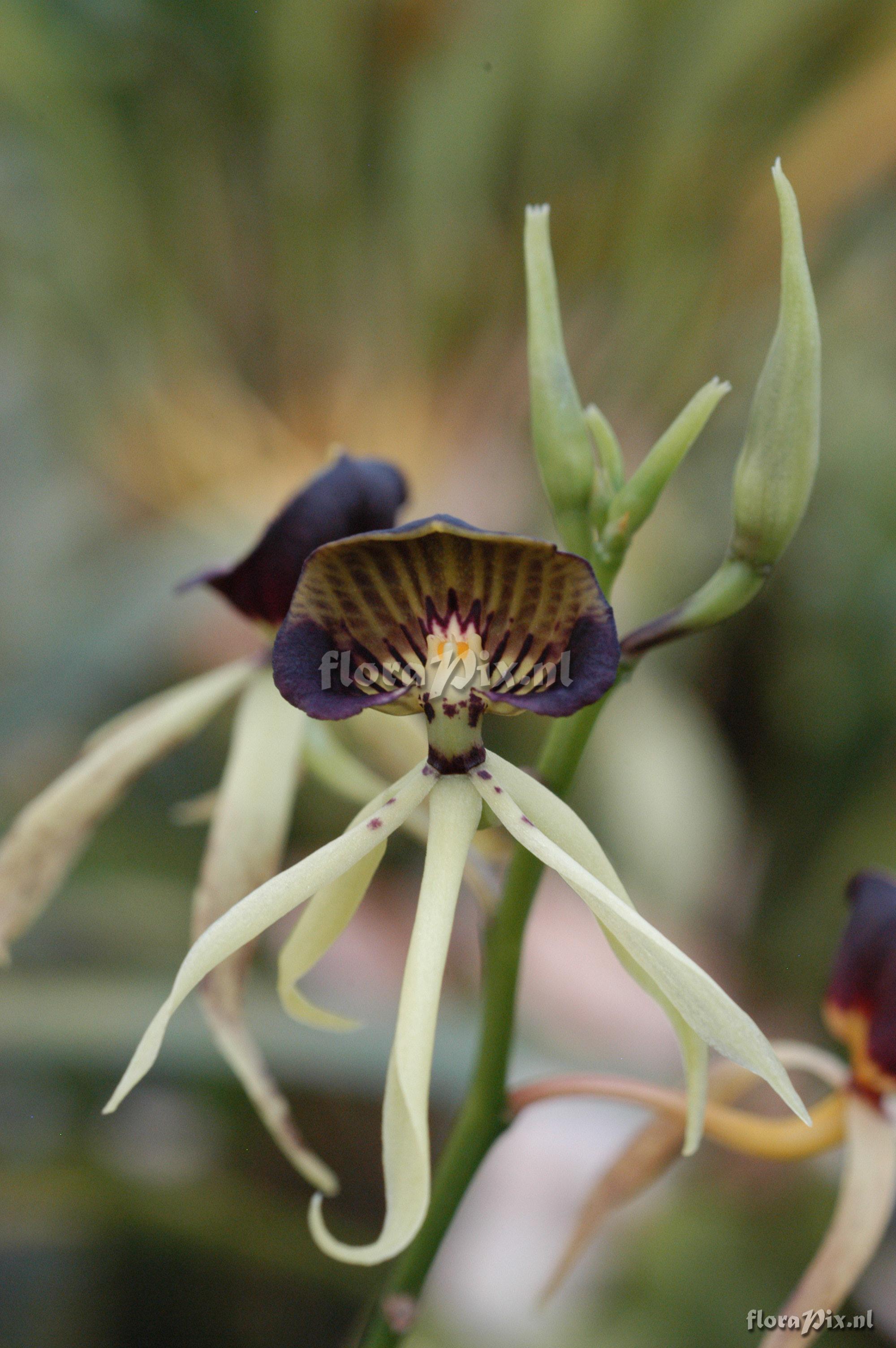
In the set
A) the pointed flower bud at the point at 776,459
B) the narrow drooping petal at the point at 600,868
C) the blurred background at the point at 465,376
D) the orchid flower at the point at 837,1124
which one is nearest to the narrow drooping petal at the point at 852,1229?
the orchid flower at the point at 837,1124

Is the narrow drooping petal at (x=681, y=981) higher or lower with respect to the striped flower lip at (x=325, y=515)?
lower

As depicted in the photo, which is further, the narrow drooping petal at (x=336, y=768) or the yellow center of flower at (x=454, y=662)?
the narrow drooping petal at (x=336, y=768)

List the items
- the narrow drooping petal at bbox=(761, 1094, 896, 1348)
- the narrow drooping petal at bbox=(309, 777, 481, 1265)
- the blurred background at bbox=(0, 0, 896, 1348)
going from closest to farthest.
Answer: the narrow drooping petal at bbox=(309, 777, 481, 1265) → the narrow drooping petal at bbox=(761, 1094, 896, 1348) → the blurred background at bbox=(0, 0, 896, 1348)

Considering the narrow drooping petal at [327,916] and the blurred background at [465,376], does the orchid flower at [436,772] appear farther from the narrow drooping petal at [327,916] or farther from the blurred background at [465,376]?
the blurred background at [465,376]

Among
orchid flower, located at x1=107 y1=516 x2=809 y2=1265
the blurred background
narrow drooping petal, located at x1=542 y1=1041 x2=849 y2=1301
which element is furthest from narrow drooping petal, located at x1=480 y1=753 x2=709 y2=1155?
the blurred background

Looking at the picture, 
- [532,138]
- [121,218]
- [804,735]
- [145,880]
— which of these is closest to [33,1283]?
[145,880]

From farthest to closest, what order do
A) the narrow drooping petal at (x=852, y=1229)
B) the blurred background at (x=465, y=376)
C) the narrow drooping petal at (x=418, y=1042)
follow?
the blurred background at (x=465, y=376)
the narrow drooping petal at (x=852, y=1229)
the narrow drooping petal at (x=418, y=1042)

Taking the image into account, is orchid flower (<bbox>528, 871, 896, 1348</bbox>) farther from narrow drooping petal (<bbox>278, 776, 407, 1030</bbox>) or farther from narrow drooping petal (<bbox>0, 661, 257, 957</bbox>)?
narrow drooping petal (<bbox>0, 661, 257, 957</bbox>)

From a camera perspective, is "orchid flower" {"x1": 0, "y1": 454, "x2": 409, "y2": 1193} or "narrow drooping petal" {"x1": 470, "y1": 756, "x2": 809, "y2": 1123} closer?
"narrow drooping petal" {"x1": 470, "y1": 756, "x2": 809, "y2": 1123}

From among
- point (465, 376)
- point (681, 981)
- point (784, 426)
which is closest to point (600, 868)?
point (681, 981)
